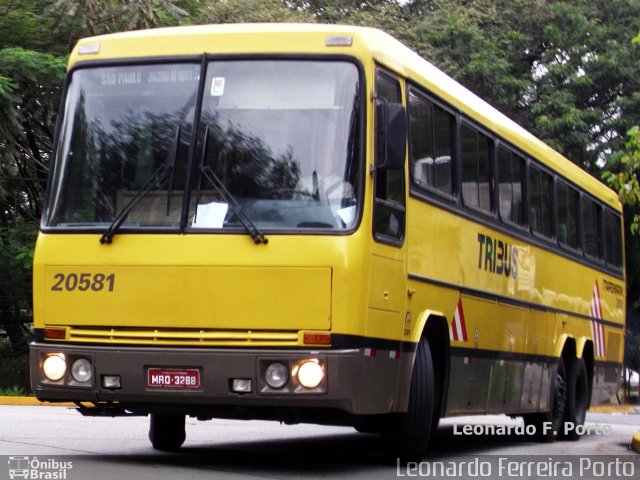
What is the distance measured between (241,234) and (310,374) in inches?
43.3

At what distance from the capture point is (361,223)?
9.60 m

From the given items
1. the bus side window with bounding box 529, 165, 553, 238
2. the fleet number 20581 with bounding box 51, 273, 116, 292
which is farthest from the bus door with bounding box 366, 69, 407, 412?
the bus side window with bounding box 529, 165, 553, 238

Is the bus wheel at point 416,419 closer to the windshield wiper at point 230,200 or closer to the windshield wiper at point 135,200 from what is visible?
the windshield wiper at point 230,200

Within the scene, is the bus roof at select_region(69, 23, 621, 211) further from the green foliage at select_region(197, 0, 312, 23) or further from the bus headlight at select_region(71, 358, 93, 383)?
the green foliage at select_region(197, 0, 312, 23)

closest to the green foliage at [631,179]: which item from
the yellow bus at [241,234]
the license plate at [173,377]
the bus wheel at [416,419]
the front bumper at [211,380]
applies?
the yellow bus at [241,234]

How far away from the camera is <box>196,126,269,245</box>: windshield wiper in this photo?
9570mm

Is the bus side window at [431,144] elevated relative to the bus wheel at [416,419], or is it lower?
elevated

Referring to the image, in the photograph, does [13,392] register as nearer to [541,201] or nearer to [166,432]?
[541,201]

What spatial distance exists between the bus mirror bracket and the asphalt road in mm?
2325

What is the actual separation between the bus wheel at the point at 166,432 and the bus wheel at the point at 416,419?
1.93 m

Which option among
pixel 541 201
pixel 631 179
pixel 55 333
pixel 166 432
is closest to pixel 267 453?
pixel 166 432

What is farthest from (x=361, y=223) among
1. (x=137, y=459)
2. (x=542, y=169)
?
(x=542, y=169)

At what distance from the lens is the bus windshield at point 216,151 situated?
9.68 metres

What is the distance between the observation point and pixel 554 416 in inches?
640
